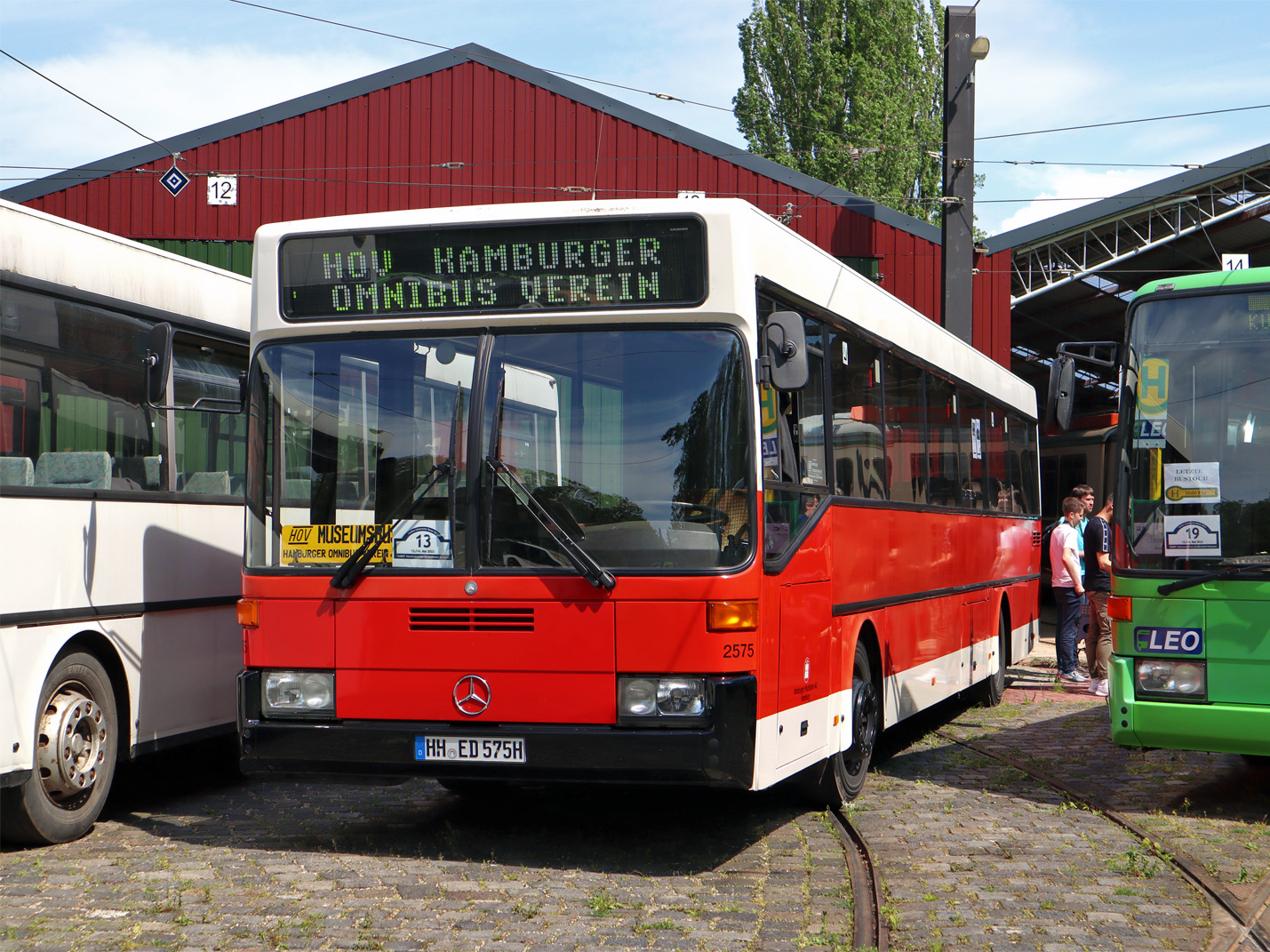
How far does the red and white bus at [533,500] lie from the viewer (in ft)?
19.5

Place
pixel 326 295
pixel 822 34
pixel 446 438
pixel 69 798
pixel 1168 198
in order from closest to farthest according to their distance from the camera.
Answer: pixel 446 438 < pixel 326 295 < pixel 69 798 < pixel 1168 198 < pixel 822 34

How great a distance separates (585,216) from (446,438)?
1.19 metres

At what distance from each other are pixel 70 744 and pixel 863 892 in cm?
401

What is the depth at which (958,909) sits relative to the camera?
565cm

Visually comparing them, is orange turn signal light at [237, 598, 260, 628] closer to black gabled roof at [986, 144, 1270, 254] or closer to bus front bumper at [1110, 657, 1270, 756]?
bus front bumper at [1110, 657, 1270, 756]

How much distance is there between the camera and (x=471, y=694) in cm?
617

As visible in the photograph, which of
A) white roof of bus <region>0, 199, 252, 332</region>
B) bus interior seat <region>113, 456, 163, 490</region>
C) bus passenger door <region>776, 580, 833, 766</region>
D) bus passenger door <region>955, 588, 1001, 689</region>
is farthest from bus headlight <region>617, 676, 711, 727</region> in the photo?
bus passenger door <region>955, 588, 1001, 689</region>

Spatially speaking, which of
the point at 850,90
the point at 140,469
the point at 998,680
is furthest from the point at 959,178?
the point at 850,90

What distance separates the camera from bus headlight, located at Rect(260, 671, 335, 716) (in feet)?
20.8

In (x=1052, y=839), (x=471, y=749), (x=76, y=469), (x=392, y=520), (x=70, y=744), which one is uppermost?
(x=76, y=469)

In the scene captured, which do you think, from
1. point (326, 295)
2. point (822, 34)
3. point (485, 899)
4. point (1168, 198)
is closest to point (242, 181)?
point (1168, 198)

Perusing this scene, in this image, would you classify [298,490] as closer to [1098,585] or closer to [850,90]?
[1098,585]

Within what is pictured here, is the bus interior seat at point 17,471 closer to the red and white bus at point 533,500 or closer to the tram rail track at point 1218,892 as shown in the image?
the red and white bus at point 533,500

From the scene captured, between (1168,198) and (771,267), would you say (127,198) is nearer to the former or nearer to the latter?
(1168,198)
